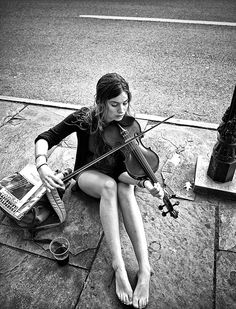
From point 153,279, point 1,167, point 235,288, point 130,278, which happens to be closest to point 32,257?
point 130,278

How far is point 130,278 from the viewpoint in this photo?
79.7 inches

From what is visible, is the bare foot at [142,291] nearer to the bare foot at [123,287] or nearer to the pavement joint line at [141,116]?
the bare foot at [123,287]

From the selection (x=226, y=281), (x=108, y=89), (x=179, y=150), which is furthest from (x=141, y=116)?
(x=226, y=281)

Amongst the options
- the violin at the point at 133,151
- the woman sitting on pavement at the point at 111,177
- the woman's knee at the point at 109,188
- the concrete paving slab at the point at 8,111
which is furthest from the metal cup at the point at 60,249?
the concrete paving slab at the point at 8,111

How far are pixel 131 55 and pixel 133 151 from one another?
3.30 meters

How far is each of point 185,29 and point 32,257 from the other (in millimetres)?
5087

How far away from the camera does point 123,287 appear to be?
191cm

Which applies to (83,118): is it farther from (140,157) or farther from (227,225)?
(227,225)

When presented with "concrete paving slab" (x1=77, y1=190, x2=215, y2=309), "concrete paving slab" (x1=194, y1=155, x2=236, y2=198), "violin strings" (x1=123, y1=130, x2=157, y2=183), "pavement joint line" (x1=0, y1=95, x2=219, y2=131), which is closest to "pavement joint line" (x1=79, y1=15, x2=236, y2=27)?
"pavement joint line" (x1=0, y1=95, x2=219, y2=131)

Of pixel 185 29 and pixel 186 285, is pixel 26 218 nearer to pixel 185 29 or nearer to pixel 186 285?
pixel 186 285

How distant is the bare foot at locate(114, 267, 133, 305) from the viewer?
1872 mm

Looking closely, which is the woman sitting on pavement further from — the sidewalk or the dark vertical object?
the dark vertical object

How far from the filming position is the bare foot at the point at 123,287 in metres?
1.87

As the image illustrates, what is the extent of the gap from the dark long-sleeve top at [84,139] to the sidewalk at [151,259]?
0.49m
